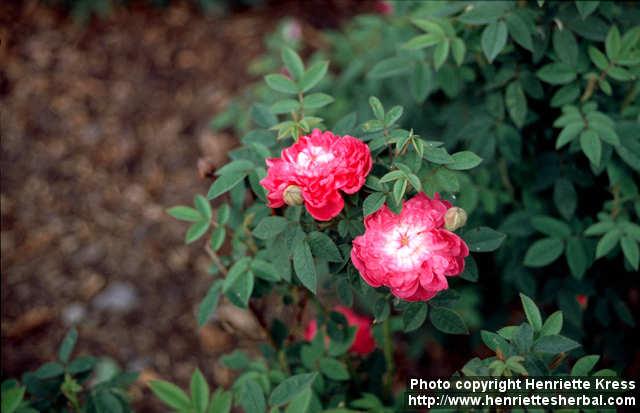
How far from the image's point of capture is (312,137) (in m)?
1.16

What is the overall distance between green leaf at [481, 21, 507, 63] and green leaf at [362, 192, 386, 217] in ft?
1.84

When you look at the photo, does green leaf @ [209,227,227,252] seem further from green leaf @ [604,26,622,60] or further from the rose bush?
green leaf @ [604,26,622,60]

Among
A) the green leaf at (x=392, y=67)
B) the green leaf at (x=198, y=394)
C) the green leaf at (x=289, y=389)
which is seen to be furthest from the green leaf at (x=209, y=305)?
the green leaf at (x=392, y=67)

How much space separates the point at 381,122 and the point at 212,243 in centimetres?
52

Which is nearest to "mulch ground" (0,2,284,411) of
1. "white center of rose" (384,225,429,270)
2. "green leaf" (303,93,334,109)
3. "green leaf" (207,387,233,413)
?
"green leaf" (207,387,233,413)

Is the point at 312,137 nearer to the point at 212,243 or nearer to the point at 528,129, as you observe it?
the point at 212,243

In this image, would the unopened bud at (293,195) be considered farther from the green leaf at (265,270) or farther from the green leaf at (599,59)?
the green leaf at (599,59)

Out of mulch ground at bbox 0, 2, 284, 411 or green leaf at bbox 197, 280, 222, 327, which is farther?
mulch ground at bbox 0, 2, 284, 411

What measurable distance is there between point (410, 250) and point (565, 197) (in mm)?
754

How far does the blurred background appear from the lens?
94.9 inches

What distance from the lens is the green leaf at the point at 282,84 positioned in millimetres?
1420

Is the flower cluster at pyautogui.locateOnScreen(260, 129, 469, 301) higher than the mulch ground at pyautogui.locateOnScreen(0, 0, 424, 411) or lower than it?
higher

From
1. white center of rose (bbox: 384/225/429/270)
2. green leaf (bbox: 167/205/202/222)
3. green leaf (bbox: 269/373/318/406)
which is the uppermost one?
white center of rose (bbox: 384/225/429/270)

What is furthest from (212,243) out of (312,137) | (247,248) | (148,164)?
(148,164)
